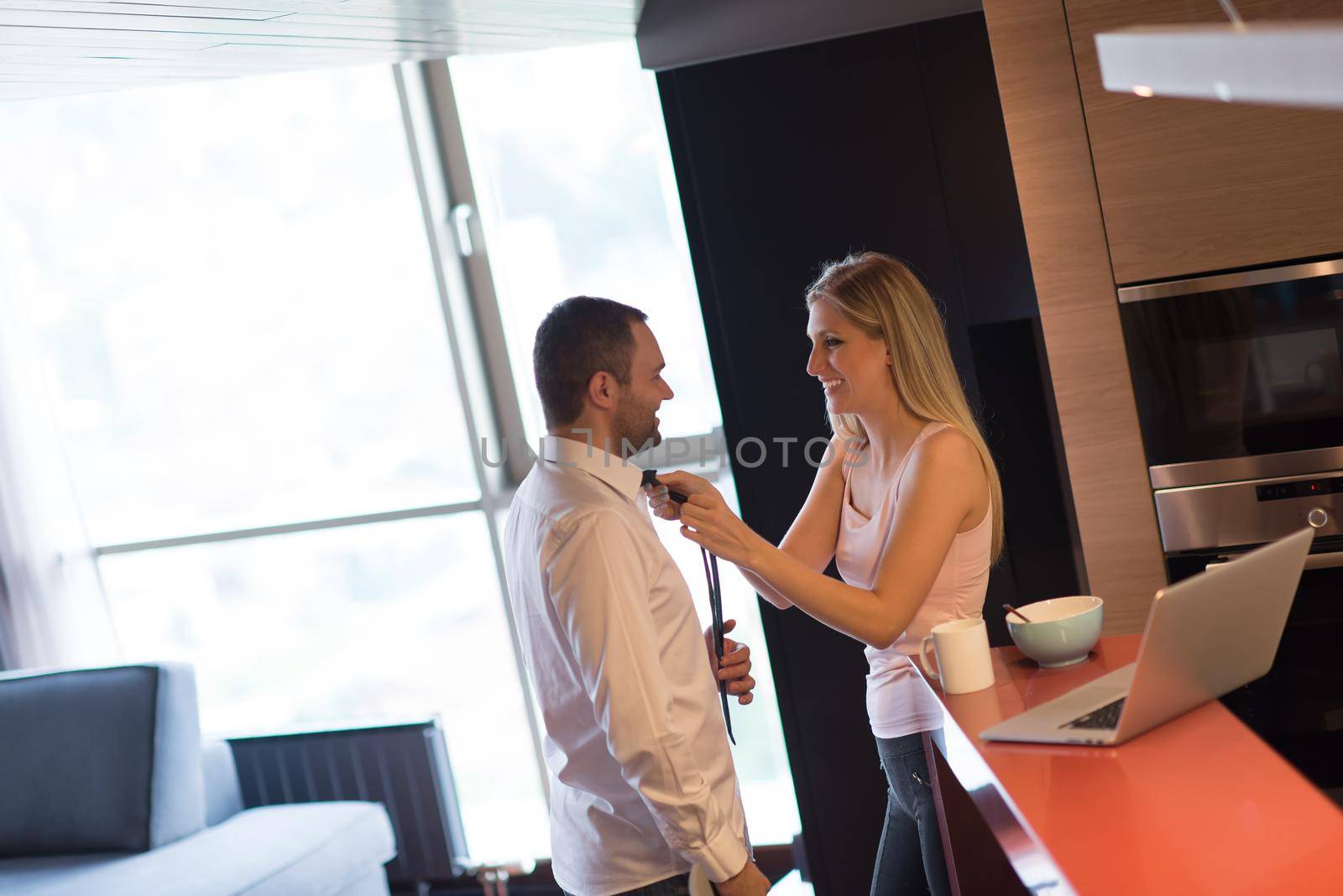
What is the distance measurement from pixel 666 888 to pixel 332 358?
2882mm

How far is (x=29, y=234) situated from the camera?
15.0 ft

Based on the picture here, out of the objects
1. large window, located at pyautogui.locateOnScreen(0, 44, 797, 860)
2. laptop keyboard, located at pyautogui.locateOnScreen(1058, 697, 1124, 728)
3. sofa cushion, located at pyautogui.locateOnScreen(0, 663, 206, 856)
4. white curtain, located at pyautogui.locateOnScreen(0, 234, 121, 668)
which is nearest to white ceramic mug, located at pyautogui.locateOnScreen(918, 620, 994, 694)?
laptop keyboard, located at pyautogui.locateOnScreen(1058, 697, 1124, 728)

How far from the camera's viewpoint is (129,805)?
3.55 metres

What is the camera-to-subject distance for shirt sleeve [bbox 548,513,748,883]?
1738mm

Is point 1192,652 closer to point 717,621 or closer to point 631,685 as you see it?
point 631,685

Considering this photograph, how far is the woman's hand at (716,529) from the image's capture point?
1.95 metres

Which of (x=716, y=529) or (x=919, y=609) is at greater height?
(x=716, y=529)

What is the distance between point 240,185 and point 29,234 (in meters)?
0.96

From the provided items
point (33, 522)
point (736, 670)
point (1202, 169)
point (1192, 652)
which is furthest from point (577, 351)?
point (33, 522)

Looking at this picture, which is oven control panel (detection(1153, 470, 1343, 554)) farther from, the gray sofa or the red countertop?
the gray sofa

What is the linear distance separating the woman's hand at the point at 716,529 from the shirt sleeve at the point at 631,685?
0.19 metres

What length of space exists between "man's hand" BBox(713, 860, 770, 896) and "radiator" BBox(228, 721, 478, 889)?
7.19 ft

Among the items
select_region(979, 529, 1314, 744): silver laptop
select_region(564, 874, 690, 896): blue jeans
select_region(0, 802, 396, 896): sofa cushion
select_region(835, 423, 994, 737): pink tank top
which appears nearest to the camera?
select_region(979, 529, 1314, 744): silver laptop

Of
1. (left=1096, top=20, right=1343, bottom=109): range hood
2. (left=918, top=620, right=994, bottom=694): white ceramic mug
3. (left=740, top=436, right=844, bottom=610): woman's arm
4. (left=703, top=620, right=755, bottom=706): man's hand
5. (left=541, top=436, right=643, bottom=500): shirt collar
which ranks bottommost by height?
(left=703, top=620, right=755, bottom=706): man's hand
